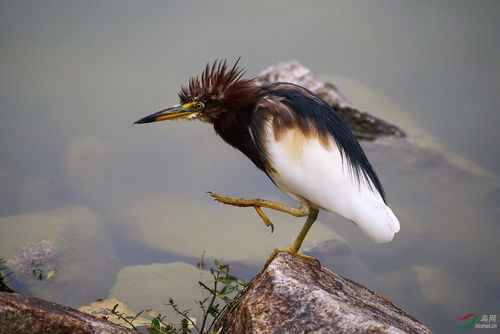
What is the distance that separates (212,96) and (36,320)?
151cm

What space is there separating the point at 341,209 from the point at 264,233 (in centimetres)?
226

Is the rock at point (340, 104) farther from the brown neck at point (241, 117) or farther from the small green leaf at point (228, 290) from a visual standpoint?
the small green leaf at point (228, 290)

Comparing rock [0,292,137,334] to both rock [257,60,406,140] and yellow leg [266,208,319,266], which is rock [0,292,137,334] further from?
rock [257,60,406,140]

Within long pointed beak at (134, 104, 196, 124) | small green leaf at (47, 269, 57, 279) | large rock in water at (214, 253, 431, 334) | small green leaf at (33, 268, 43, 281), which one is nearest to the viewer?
large rock in water at (214, 253, 431, 334)

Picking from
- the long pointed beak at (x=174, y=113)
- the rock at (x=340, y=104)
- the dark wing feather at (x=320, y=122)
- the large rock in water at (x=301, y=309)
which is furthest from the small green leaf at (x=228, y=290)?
the rock at (x=340, y=104)

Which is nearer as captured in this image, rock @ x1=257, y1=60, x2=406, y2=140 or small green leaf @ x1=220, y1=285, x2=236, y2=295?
small green leaf @ x1=220, y1=285, x2=236, y2=295

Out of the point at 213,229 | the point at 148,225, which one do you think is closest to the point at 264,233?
the point at 213,229

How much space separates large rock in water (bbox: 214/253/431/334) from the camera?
2.22 metres

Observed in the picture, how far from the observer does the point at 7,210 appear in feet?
16.4

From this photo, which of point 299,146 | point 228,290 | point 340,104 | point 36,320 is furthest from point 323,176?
point 340,104

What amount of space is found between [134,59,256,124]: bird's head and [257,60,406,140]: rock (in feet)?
9.51

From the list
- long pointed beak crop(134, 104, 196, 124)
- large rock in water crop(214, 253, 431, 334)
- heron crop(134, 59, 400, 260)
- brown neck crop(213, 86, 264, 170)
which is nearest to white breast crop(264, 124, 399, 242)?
heron crop(134, 59, 400, 260)

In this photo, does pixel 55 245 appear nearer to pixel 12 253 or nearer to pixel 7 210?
pixel 12 253

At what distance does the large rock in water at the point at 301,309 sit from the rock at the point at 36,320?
57 cm
